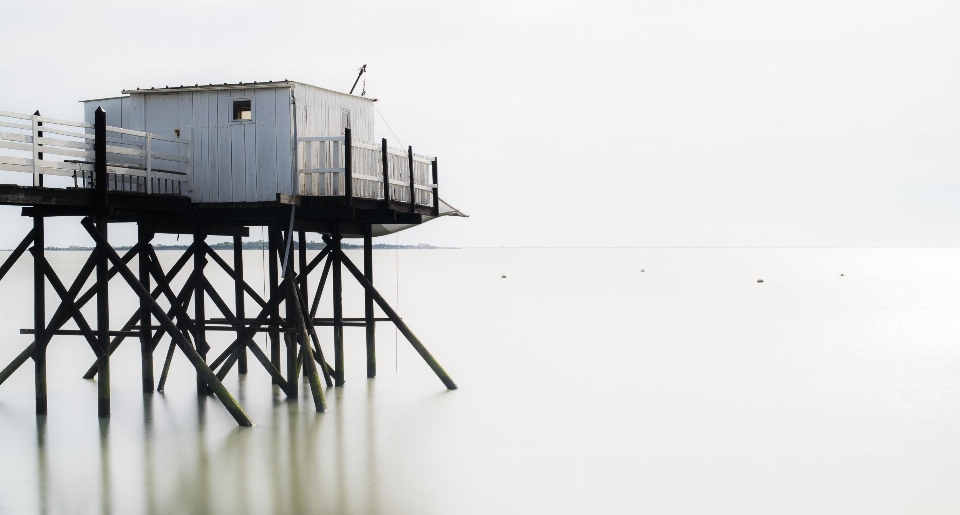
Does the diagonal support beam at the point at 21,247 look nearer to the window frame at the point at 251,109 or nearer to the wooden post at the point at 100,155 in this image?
the wooden post at the point at 100,155

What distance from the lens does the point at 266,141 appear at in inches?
667

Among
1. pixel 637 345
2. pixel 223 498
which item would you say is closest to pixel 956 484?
pixel 223 498

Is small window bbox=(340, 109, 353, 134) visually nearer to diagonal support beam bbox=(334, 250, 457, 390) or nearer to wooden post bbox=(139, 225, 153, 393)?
diagonal support beam bbox=(334, 250, 457, 390)

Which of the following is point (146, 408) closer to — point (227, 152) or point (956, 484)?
point (227, 152)

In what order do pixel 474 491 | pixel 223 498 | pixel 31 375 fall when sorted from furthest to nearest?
pixel 31 375, pixel 474 491, pixel 223 498

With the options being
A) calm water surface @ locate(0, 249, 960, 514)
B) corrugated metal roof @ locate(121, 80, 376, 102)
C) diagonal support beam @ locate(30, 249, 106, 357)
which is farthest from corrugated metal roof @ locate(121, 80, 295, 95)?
calm water surface @ locate(0, 249, 960, 514)

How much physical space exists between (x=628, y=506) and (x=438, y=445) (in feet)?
13.3

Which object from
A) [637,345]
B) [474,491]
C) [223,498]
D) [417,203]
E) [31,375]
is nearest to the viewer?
[223,498]

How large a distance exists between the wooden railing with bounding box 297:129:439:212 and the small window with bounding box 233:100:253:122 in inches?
42.0

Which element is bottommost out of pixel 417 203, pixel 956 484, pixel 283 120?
pixel 956 484

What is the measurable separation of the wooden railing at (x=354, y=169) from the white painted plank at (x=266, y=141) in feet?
1.44

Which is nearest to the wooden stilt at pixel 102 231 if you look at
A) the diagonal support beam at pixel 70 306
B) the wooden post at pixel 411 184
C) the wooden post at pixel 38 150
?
the diagonal support beam at pixel 70 306

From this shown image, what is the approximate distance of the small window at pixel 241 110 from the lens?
56.2ft

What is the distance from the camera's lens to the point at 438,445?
52.9ft
